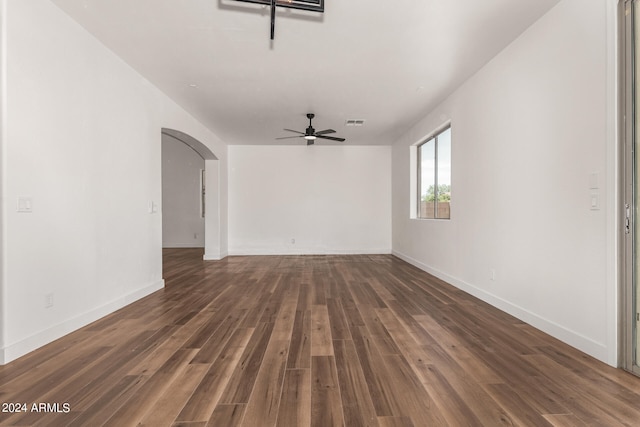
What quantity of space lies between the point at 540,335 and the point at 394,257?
516cm

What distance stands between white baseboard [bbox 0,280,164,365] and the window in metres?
4.67

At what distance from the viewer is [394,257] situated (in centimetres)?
794

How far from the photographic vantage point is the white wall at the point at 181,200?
10.1 metres

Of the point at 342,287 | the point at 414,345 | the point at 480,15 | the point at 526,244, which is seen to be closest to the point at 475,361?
the point at 414,345

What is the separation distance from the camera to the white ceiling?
280 centimetres

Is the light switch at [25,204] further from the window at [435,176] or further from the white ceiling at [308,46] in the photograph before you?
the window at [435,176]

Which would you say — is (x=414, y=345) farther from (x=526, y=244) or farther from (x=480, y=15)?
(x=480, y=15)

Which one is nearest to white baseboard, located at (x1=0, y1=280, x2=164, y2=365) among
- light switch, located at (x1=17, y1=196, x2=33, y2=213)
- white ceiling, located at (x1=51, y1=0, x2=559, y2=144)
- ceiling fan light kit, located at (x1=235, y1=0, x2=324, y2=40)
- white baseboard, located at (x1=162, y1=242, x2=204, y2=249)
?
light switch, located at (x1=17, y1=196, x2=33, y2=213)

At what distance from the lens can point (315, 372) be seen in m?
2.12

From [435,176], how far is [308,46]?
3528mm

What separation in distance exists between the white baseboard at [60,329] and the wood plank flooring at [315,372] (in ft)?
0.23

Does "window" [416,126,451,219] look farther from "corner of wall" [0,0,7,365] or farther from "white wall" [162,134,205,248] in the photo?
"white wall" [162,134,205,248]

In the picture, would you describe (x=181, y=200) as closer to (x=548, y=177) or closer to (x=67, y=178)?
(x=67, y=178)

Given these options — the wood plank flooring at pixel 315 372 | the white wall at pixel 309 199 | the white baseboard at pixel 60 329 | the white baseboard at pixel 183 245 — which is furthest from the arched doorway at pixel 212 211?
the wood plank flooring at pixel 315 372
